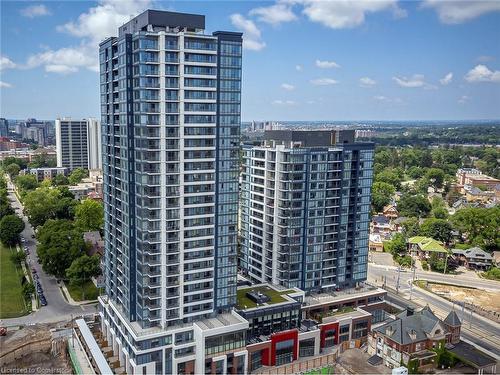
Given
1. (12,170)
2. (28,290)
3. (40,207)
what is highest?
(12,170)

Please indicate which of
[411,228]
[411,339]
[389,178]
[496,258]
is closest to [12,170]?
[389,178]

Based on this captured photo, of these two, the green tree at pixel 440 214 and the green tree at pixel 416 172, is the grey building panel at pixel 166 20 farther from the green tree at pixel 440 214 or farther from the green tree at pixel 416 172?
the green tree at pixel 416 172

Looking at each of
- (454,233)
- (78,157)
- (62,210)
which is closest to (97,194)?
(62,210)

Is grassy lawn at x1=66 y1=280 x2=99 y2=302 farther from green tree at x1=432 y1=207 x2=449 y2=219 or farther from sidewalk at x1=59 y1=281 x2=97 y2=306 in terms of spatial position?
green tree at x1=432 y1=207 x2=449 y2=219

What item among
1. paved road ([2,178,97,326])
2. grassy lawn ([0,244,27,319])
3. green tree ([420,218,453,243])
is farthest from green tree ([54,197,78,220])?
green tree ([420,218,453,243])

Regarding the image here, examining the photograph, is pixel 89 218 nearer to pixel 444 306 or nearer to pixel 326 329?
pixel 326 329
